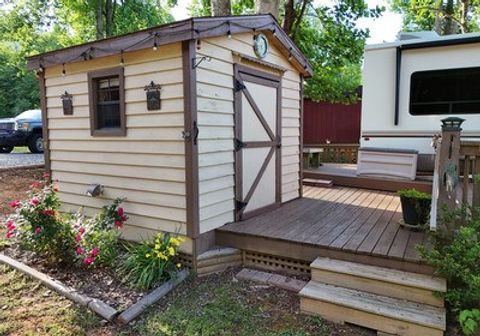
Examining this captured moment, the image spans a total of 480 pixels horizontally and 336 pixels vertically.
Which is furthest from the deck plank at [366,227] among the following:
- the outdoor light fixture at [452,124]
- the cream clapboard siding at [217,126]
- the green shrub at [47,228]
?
the green shrub at [47,228]

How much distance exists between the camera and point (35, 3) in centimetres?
1308

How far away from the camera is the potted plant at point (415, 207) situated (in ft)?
12.5

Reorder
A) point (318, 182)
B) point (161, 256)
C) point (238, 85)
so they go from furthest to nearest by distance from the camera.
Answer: point (318, 182) → point (238, 85) → point (161, 256)

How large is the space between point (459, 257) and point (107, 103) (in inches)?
157

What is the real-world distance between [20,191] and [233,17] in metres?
5.62

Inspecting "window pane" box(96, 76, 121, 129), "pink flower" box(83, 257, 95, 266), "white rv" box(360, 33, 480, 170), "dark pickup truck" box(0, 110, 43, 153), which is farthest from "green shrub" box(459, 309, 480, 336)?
"dark pickup truck" box(0, 110, 43, 153)

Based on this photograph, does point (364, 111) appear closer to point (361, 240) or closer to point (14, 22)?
point (361, 240)

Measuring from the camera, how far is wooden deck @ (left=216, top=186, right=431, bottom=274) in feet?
10.7

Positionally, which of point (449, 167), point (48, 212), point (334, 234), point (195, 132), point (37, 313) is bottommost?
point (37, 313)

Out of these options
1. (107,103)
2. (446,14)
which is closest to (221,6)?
(107,103)

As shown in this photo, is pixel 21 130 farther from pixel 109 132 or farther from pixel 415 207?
pixel 415 207

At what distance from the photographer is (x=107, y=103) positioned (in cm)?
443

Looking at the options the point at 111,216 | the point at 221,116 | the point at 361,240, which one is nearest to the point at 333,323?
the point at 361,240

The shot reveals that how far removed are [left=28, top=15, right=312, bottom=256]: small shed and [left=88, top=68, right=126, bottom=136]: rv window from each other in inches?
0.5
